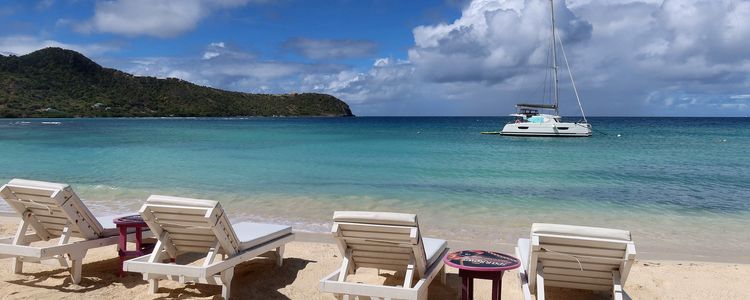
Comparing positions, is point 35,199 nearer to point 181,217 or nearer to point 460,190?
point 181,217

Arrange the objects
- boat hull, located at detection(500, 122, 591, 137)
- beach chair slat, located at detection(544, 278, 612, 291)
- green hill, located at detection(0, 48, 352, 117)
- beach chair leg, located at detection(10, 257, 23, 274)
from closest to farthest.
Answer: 1. beach chair slat, located at detection(544, 278, 612, 291)
2. beach chair leg, located at detection(10, 257, 23, 274)
3. boat hull, located at detection(500, 122, 591, 137)
4. green hill, located at detection(0, 48, 352, 117)

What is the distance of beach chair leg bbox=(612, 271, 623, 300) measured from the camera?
4052 millimetres

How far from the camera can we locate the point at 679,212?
10664 millimetres

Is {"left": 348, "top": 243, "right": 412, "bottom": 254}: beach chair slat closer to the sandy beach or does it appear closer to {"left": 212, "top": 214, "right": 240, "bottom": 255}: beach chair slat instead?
the sandy beach

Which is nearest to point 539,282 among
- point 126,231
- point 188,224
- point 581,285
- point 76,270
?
point 581,285

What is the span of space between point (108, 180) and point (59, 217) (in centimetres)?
1072

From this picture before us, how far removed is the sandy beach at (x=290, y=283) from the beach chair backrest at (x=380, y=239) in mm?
834

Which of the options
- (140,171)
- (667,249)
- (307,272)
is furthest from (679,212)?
(140,171)

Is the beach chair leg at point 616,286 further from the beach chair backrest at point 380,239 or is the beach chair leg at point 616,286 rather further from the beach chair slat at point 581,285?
the beach chair backrest at point 380,239

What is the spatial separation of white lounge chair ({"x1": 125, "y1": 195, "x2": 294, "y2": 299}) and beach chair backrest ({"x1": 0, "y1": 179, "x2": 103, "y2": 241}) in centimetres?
99

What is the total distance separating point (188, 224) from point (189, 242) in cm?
30

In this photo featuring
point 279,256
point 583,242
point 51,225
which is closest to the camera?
point 583,242

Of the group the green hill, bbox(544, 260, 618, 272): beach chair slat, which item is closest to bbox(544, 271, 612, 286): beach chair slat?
bbox(544, 260, 618, 272): beach chair slat

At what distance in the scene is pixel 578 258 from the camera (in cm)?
416
